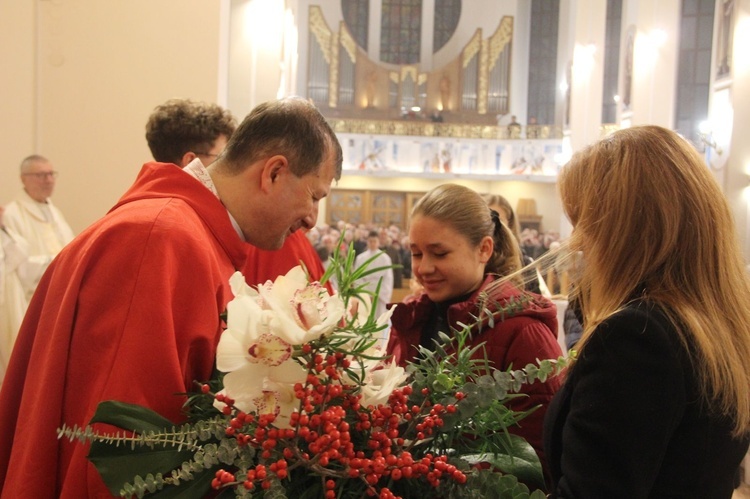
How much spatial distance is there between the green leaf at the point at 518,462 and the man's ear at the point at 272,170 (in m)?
0.80

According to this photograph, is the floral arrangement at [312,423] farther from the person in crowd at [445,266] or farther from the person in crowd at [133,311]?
the person in crowd at [445,266]

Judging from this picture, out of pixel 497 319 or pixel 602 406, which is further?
pixel 497 319

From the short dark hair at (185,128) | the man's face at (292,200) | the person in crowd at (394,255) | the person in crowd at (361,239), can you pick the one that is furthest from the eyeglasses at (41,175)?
the person in crowd at (361,239)

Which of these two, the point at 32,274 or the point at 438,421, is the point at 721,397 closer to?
the point at 438,421

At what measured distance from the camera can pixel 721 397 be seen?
135 cm

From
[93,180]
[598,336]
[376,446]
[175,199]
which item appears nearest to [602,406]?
[598,336]

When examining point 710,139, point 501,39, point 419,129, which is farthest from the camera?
point 501,39

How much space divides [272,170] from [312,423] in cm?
84

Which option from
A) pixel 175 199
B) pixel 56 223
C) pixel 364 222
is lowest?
pixel 364 222

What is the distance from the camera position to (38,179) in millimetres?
5543

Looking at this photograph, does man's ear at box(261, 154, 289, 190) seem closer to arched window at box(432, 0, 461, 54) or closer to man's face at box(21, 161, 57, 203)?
man's face at box(21, 161, 57, 203)

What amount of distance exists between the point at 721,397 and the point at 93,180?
5194 mm

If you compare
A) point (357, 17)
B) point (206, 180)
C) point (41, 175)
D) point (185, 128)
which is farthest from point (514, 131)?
point (206, 180)

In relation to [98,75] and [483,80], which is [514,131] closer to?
[483,80]
